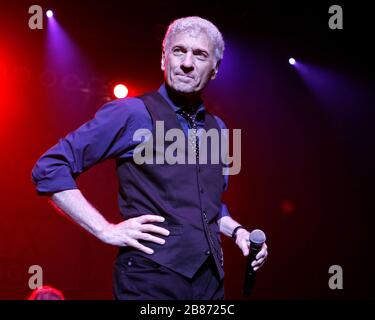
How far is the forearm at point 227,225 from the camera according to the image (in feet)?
7.46

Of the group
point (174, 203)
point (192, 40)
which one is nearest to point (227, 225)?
point (174, 203)

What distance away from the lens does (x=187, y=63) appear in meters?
2.08

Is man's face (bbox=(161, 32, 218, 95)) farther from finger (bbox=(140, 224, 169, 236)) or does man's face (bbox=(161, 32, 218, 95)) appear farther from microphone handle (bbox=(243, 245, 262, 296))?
microphone handle (bbox=(243, 245, 262, 296))

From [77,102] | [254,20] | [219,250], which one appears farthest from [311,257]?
[219,250]

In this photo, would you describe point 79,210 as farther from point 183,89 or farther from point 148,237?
point 183,89

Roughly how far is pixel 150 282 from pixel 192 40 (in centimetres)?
111

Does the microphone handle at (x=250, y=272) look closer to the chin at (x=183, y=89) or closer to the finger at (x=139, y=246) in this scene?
the finger at (x=139, y=246)

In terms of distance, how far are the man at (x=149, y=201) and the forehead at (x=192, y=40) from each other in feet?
0.30

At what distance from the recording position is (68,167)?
1817 millimetres

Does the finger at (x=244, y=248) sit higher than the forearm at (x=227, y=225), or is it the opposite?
the forearm at (x=227, y=225)

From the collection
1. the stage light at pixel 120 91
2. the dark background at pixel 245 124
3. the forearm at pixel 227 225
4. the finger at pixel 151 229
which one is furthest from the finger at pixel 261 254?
the stage light at pixel 120 91

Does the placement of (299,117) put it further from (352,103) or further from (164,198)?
(164,198)

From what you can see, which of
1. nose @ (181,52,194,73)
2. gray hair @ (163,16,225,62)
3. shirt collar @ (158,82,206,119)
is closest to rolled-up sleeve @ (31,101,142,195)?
shirt collar @ (158,82,206,119)

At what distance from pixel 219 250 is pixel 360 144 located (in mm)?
4024
